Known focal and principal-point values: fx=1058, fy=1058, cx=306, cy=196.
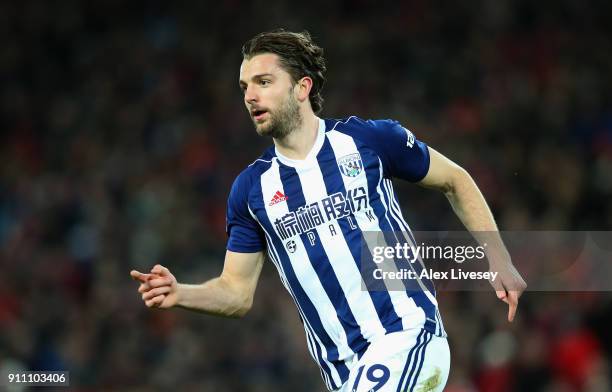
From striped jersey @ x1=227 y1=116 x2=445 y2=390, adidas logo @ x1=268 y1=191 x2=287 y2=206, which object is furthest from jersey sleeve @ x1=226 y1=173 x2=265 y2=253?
adidas logo @ x1=268 y1=191 x2=287 y2=206

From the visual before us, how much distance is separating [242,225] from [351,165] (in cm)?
58

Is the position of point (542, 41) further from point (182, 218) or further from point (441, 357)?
point (441, 357)

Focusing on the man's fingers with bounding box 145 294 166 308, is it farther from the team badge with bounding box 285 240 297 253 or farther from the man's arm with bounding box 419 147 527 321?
the man's arm with bounding box 419 147 527 321

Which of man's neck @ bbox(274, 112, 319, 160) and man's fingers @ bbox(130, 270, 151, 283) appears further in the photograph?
man's neck @ bbox(274, 112, 319, 160)

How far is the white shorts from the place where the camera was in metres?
4.36

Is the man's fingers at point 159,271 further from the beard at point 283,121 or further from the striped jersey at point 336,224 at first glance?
the beard at point 283,121

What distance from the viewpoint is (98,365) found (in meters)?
9.51

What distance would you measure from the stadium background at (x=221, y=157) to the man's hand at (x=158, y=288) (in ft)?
15.5

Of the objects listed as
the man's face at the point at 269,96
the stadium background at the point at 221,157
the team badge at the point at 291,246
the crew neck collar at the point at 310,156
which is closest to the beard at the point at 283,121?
the man's face at the point at 269,96

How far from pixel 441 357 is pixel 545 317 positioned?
14.7ft

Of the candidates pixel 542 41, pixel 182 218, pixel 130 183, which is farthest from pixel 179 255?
pixel 542 41

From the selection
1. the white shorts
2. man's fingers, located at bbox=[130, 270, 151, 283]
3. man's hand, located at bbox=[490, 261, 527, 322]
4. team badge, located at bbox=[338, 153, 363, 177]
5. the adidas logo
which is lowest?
the white shorts

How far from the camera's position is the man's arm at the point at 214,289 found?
4.14m

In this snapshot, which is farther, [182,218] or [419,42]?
[419,42]
